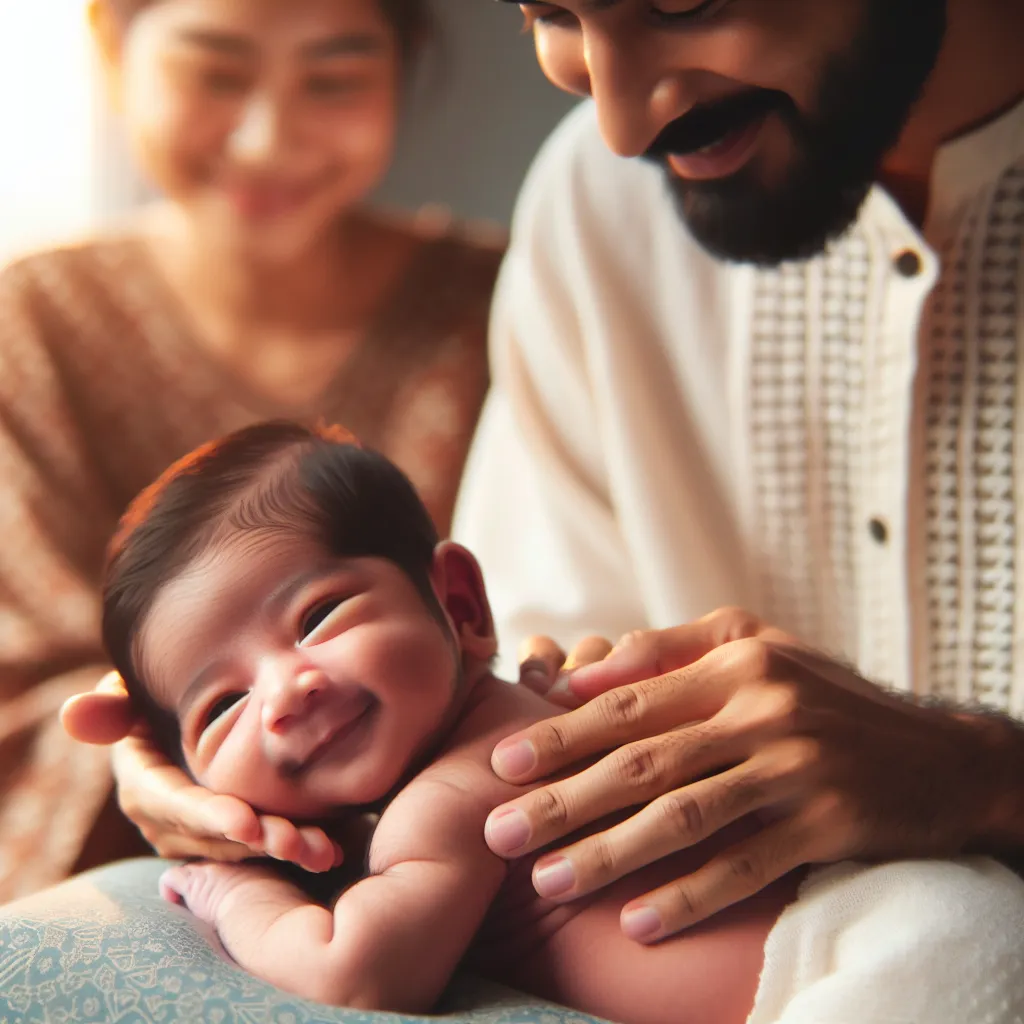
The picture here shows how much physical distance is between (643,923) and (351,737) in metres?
0.21

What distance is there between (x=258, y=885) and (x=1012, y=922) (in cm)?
45

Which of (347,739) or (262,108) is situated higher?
(262,108)

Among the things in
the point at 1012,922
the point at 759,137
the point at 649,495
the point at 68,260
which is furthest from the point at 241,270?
the point at 1012,922

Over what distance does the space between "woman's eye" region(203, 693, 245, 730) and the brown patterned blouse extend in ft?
2.35

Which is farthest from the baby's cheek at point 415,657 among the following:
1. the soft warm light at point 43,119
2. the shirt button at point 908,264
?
the soft warm light at point 43,119

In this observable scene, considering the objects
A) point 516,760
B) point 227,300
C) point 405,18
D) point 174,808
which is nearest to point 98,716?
point 174,808

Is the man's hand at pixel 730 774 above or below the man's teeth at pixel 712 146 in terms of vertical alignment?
below

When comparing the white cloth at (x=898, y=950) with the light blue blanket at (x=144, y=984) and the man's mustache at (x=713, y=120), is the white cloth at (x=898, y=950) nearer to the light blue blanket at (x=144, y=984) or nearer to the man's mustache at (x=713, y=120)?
the light blue blanket at (x=144, y=984)

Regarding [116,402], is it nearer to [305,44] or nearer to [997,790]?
[305,44]

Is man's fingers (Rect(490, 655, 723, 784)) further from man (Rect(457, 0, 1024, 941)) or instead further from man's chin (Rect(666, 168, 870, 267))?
man's chin (Rect(666, 168, 870, 267))

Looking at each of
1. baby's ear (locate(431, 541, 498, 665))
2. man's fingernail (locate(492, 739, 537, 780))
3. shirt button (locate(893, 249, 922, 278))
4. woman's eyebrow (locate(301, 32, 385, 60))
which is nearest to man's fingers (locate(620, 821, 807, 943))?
man's fingernail (locate(492, 739, 537, 780))

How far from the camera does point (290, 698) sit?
2.24 ft

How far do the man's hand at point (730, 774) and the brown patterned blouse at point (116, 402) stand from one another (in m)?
0.80

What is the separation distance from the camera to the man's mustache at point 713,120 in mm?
911
